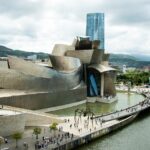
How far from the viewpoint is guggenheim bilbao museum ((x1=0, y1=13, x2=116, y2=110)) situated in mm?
53219

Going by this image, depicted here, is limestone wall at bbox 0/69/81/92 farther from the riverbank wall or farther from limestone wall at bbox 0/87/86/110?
the riverbank wall

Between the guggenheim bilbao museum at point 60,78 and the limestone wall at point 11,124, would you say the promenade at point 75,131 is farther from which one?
the guggenheim bilbao museum at point 60,78

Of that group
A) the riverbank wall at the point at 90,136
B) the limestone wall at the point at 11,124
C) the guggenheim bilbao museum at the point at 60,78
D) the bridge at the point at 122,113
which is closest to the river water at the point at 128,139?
the riverbank wall at the point at 90,136

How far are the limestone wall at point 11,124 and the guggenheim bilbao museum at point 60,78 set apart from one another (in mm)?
11684

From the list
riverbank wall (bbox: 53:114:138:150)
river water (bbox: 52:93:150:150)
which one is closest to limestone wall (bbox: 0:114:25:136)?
riverbank wall (bbox: 53:114:138:150)

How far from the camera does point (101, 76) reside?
78562mm

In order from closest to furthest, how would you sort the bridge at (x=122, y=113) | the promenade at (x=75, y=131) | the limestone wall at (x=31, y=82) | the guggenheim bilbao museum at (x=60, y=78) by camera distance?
the promenade at (x=75, y=131) → the bridge at (x=122, y=113) → the limestone wall at (x=31, y=82) → the guggenheim bilbao museum at (x=60, y=78)

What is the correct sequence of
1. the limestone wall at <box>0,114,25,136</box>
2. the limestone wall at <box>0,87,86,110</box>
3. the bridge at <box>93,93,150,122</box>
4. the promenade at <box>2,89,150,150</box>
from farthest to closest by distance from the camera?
the bridge at <box>93,93,150,122</box> < the limestone wall at <box>0,87,86,110</box> < the limestone wall at <box>0,114,25,136</box> < the promenade at <box>2,89,150,150</box>

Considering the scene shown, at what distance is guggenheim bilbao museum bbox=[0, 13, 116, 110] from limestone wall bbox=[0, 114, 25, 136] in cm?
1168

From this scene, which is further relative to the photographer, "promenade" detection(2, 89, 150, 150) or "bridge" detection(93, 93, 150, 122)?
"bridge" detection(93, 93, 150, 122)

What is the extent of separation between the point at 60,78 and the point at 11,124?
27.4 m

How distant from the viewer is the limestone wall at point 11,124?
3606 cm

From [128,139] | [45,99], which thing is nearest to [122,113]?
[45,99]

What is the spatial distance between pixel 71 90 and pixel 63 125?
72.9 ft
